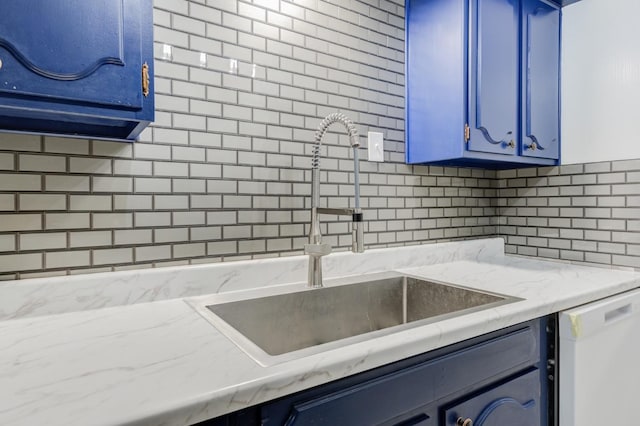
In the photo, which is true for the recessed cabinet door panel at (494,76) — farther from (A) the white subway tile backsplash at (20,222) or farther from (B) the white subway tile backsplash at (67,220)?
(A) the white subway tile backsplash at (20,222)

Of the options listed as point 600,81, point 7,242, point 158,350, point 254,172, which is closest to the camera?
point 158,350

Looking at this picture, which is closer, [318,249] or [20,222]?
[20,222]

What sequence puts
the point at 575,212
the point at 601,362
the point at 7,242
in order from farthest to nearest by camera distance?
the point at 575,212 → the point at 601,362 → the point at 7,242

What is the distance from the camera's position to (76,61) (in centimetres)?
84

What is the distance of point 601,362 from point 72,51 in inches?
69.5

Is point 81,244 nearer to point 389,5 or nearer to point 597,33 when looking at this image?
point 389,5

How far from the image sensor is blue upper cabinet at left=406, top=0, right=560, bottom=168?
165cm

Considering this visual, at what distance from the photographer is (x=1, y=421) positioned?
53 cm

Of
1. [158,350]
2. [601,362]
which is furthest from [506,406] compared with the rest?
[158,350]

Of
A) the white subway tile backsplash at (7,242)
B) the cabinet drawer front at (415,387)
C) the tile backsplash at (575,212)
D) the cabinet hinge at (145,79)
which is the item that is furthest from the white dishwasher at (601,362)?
the white subway tile backsplash at (7,242)

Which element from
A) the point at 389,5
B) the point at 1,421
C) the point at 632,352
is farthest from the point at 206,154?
the point at 632,352

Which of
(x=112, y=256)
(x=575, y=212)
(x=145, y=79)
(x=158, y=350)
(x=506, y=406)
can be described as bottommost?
(x=506, y=406)

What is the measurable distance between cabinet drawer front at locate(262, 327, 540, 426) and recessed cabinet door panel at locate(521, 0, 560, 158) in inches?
43.9

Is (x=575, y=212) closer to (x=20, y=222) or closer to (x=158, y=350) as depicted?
(x=158, y=350)
